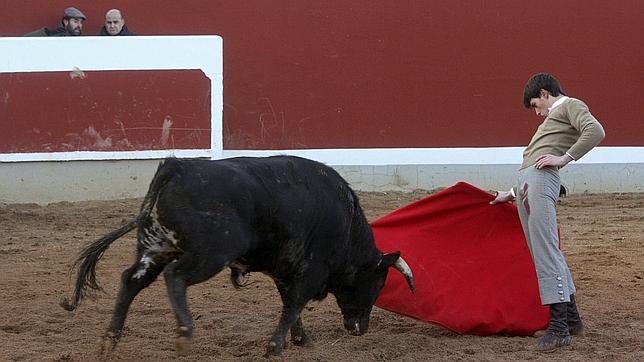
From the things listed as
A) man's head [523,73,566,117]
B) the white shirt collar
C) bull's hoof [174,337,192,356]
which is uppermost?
man's head [523,73,566,117]

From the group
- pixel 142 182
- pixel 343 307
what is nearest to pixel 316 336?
pixel 343 307

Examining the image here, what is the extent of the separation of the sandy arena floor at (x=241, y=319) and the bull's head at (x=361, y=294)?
0.27ft

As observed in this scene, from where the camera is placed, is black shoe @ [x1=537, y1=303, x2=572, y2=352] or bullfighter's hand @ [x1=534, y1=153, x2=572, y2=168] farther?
black shoe @ [x1=537, y1=303, x2=572, y2=352]

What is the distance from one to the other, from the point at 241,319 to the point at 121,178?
4209 mm

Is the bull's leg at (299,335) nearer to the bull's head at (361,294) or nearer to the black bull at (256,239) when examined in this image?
the black bull at (256,239)

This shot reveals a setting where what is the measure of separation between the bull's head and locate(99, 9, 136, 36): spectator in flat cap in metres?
4.89

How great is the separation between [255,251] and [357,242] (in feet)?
2.08

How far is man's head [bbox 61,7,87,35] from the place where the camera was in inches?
361

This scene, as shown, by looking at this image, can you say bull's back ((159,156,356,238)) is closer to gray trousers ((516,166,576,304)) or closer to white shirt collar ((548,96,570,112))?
gray trousers ((516,166,576,304))

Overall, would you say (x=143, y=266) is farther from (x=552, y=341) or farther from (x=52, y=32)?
(x=52, y=32)

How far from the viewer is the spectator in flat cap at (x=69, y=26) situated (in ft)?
30.1

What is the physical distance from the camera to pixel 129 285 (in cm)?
441

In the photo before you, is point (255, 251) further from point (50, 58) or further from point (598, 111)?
point (598, 111)

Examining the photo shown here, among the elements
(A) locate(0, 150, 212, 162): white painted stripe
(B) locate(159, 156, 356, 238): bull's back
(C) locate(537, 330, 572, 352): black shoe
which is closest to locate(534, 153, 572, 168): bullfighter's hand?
(C) locate(537, 330, 572, 352): black shoe
